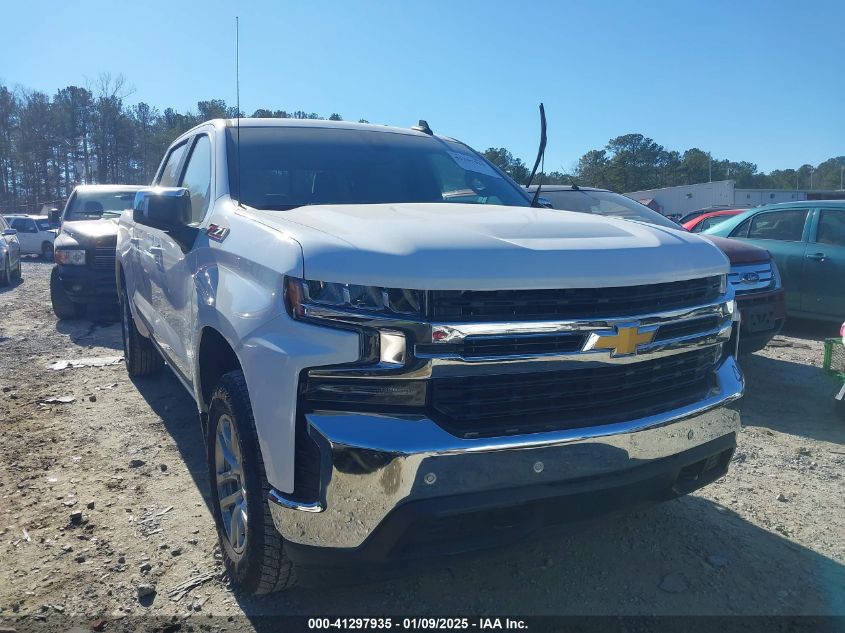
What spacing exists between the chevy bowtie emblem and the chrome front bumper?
0.27 meters

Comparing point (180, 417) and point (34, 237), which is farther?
point (34, 237)

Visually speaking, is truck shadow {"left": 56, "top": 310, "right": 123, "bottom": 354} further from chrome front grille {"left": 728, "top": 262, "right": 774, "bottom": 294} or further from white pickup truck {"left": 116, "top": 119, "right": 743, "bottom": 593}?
chrome front grille {"left": 728, "top": 262, "right": 774, "bottom": 294}

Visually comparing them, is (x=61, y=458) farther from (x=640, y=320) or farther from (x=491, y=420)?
(x=640, y=320)

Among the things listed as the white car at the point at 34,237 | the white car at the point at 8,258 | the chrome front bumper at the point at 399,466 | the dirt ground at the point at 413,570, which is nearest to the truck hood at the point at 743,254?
the dirt ground at the point at 413,570

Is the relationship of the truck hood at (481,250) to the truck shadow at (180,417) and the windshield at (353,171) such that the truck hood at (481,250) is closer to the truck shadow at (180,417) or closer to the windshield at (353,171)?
the windshield at (353,171)

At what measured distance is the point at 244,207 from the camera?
297cm

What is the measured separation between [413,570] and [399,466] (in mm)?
378

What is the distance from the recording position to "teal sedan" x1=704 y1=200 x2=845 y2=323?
7.70 meters

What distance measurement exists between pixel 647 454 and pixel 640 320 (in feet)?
1.52

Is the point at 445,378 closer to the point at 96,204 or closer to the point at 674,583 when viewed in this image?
the point at 674,583

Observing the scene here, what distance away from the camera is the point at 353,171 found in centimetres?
356

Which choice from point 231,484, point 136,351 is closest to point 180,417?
point 136,351

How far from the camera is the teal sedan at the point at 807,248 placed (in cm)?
770

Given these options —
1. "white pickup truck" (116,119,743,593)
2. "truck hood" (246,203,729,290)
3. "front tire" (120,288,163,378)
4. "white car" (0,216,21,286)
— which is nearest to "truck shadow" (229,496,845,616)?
"white pickup truck" (116,119,743,593)
